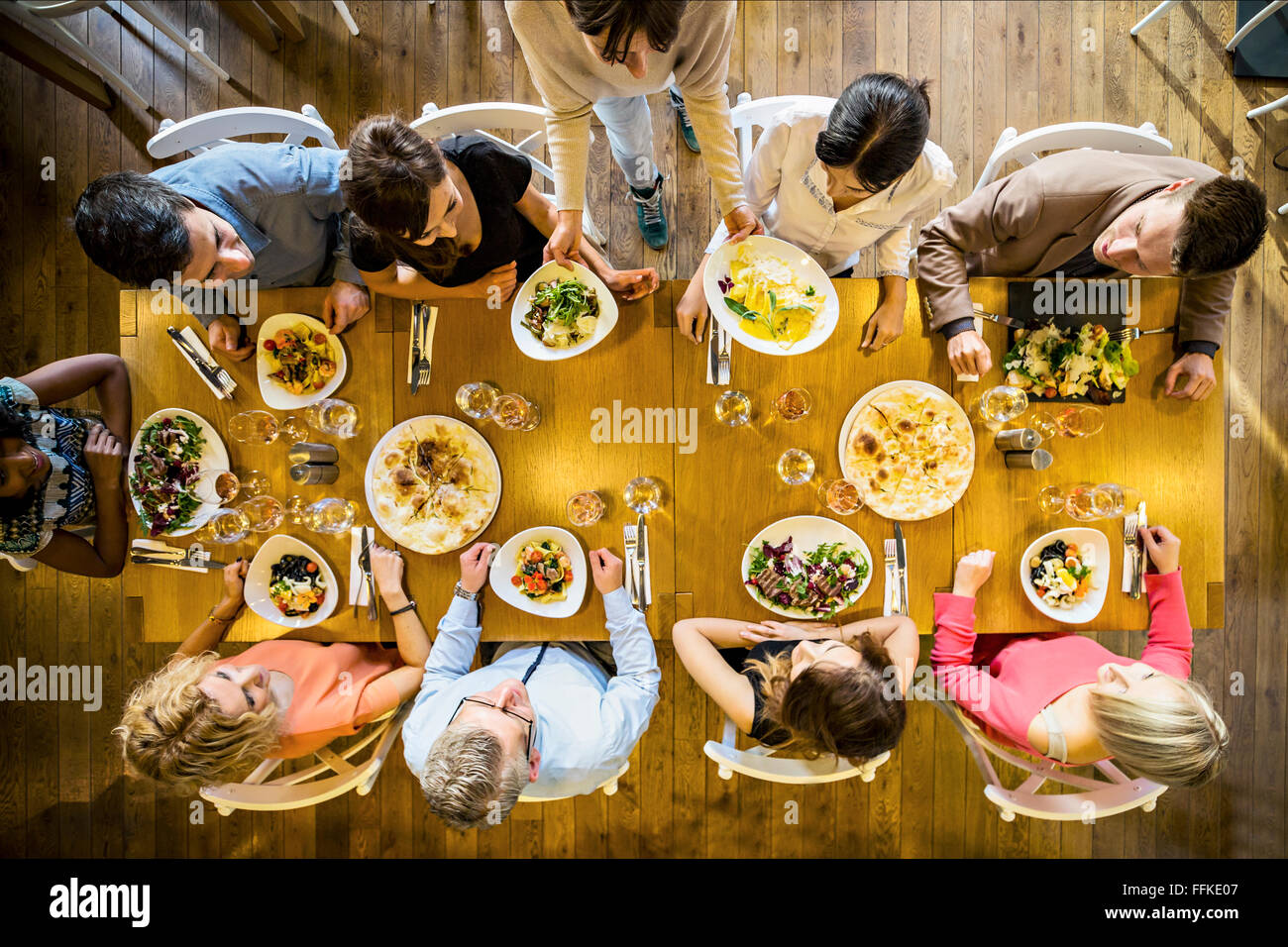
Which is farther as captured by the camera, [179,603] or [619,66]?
[179,603]

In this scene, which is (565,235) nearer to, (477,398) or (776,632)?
(477,398)

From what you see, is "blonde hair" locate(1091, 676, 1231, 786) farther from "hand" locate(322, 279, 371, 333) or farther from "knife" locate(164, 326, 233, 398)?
"knife" locate(164, 326, 233, 398)

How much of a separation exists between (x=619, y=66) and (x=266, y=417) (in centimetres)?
142

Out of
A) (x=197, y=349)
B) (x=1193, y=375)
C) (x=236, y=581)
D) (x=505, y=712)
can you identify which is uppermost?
(x=197, y=349)

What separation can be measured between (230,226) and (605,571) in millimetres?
1463

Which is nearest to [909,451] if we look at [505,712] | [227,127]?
[505,712]

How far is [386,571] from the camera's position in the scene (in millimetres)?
1904

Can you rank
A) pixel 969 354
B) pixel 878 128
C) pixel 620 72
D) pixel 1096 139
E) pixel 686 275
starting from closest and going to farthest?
pixel 878 128 → pixel 620 72 → pixel 969 354 → pixel 1096 139 → pixel 686 275

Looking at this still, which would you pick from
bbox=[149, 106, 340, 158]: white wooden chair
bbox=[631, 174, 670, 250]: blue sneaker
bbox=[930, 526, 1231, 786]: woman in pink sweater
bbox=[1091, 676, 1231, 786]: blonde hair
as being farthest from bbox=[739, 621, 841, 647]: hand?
bbox=[149, 106, 340, 158]: white wooden chair

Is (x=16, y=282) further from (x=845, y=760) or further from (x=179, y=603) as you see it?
(x=845, y=760)

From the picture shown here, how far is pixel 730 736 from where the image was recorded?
6.77ft

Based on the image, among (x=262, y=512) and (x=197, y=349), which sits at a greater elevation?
(x=197, y=349)

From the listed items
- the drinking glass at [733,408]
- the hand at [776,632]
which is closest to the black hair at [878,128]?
the drinking glass at [733,408]
